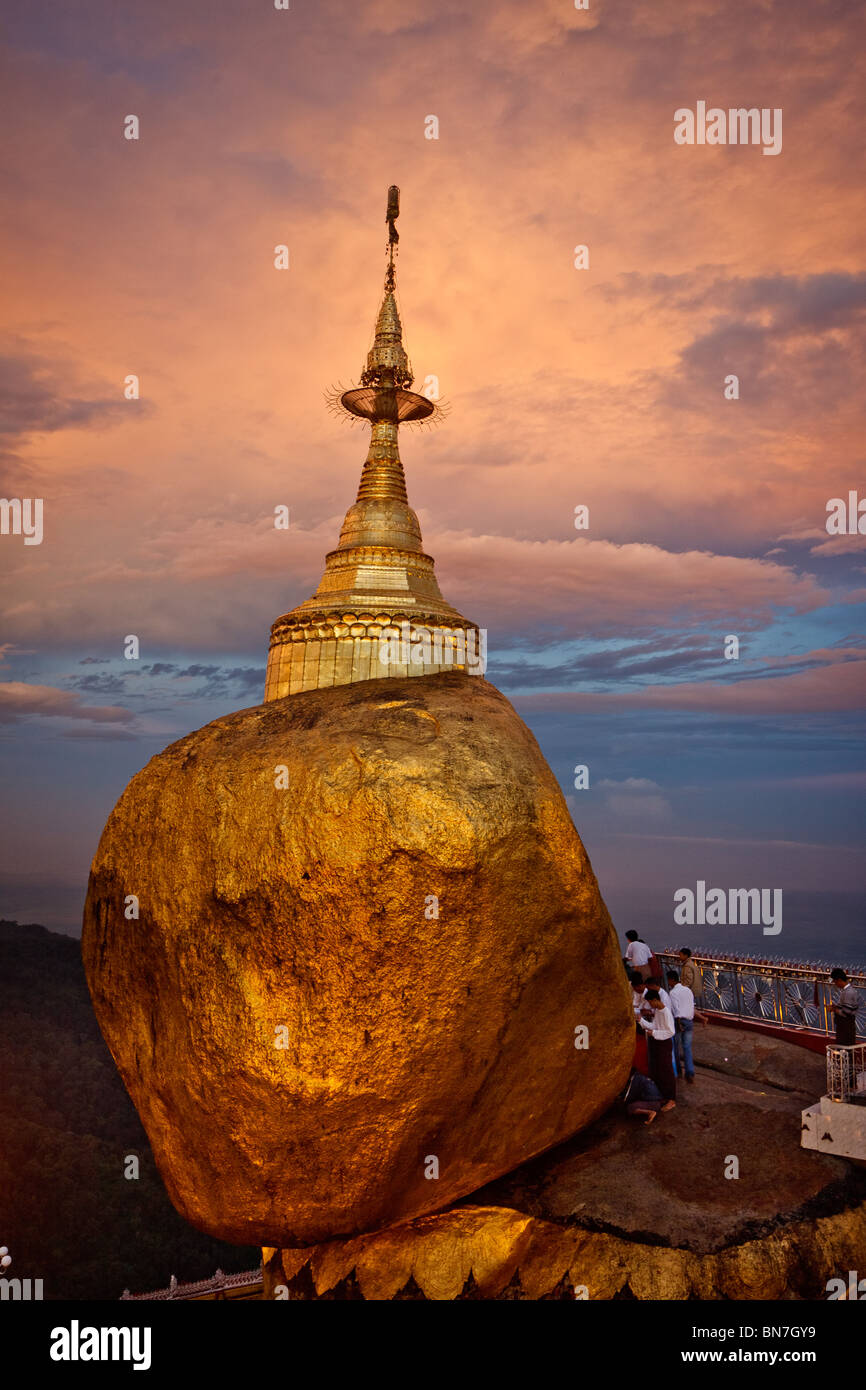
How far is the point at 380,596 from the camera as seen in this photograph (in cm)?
1415

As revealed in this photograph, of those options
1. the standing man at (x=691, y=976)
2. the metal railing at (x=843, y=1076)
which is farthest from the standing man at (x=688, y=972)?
the metal railing at (x=843, y=1076)

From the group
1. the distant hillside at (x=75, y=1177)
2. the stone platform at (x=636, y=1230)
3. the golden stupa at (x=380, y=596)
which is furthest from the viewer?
the distant hillside at (x=75, y=1177)

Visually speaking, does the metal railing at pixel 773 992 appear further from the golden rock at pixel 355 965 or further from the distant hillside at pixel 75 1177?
the distant hillside at pixel 75 1177

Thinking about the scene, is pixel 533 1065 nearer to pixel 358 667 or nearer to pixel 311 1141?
pixel 311 1141

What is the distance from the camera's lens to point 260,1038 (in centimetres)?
681

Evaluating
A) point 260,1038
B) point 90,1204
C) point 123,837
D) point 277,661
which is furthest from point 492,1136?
point 90,1204

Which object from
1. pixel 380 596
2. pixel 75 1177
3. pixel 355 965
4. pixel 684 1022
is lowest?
pixel 75 1177

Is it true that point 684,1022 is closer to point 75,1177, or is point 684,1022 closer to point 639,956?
point 639,956

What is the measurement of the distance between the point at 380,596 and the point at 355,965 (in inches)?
322

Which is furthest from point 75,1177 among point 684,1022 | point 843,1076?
point 843,1076

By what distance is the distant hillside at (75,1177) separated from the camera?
22875 millimetres

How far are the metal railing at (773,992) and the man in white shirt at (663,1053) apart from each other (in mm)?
2386
